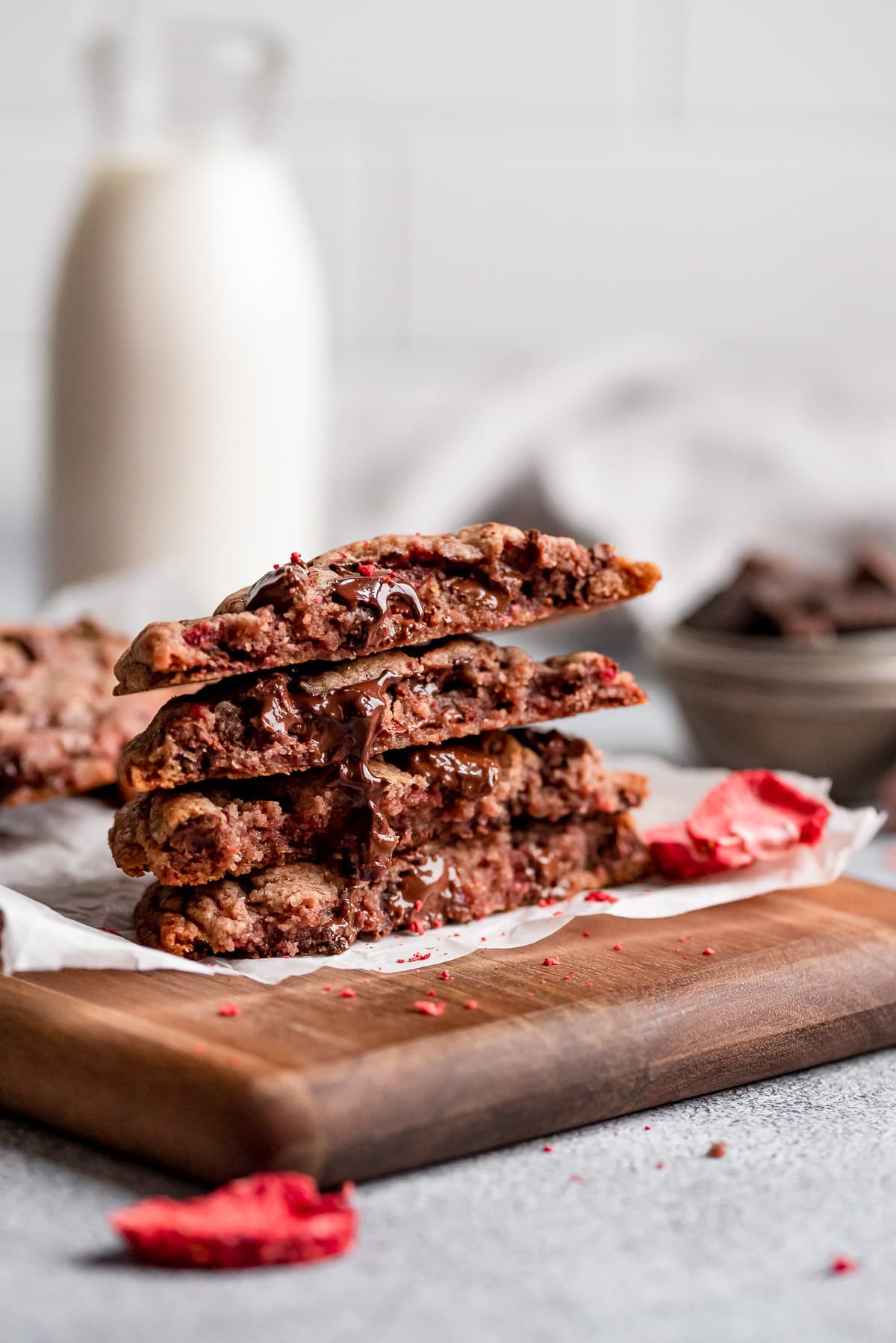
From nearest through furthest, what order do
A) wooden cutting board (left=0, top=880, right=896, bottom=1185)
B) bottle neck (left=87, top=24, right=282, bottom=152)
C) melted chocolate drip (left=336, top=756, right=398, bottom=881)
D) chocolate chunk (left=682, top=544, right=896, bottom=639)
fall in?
wooden cutting board (left=0, top=880, right=896, bottom=1185), melted chocolate drip (left=336, top=756, right=398, bottom=881), chocolate chunk (left=682, top=544, right=896, bottom=639), bottle neck (left=87, top=24, right=282, bottom=152)

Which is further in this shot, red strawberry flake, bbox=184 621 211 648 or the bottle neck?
the bottle neck

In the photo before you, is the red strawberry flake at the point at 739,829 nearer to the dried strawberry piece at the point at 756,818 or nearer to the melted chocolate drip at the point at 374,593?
the dried strawberry piece at the point at 756,818

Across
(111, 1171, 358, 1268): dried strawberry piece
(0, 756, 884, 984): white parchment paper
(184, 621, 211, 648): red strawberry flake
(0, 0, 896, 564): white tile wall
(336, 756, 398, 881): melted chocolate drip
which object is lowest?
(0, 756, 884, 984): white parchment paper

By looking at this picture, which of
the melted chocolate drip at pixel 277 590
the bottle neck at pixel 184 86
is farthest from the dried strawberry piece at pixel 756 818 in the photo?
the bottle neck at pixel 184 86

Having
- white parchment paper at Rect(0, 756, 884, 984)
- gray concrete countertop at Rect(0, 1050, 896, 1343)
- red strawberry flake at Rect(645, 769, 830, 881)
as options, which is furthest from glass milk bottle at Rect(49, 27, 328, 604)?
gray concrete countertop at Rect(0, 1050, 896, 1343)

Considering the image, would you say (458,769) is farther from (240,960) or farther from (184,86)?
(184,86)

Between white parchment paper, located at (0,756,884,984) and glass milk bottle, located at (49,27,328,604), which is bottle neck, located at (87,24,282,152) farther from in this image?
white parchment paper, located at (0,756,884,984)
